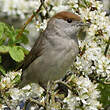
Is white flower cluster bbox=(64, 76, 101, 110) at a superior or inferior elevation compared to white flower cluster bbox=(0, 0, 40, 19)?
inferior

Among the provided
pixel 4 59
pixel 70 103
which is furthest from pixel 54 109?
pixel 4 59

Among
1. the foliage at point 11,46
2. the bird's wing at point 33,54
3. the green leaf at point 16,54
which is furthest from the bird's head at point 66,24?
the green leaf at point 16,54

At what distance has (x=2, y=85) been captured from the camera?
144 inches

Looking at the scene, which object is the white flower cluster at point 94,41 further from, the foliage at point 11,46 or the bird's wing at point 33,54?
the foliage at point 11,46

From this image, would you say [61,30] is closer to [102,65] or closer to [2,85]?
[102,65]

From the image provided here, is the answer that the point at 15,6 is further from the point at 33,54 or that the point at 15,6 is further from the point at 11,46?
the point at 11,46

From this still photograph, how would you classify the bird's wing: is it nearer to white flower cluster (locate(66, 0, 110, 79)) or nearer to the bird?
the bird

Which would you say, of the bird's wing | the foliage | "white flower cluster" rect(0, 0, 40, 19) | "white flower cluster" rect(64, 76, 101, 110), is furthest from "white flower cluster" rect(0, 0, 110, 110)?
"white flower cluster" rect(0, 0, 40, 19)

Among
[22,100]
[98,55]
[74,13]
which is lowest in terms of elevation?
[22,100]

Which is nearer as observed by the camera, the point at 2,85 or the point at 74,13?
the point at 2,85

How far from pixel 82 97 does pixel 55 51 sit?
2.87ft

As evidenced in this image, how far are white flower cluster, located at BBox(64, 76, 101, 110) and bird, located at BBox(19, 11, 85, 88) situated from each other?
1.82ft

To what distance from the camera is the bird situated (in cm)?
456

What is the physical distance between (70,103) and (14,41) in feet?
3.42
